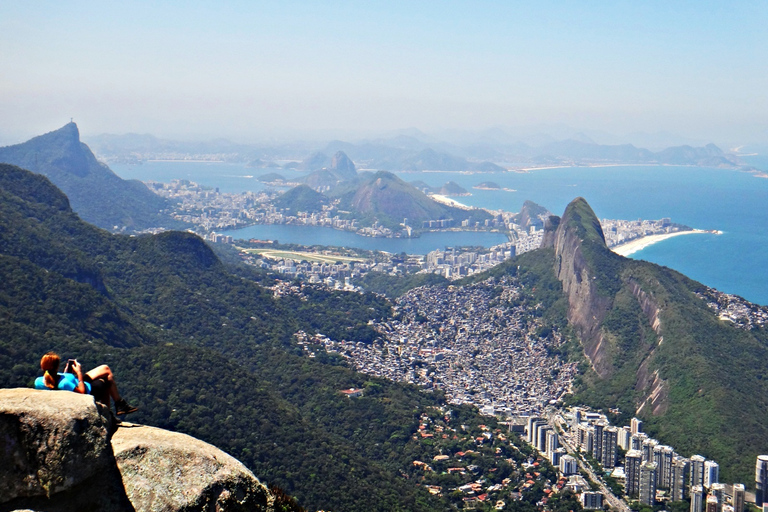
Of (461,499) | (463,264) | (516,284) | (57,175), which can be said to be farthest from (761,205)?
(461,499)

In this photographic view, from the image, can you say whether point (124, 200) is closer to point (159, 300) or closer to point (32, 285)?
point (159, 300)

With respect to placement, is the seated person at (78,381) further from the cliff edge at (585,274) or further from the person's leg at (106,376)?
the cliff edge at (585,274)

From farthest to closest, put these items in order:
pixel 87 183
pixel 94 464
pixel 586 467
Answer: pixel 87 183 < pixel 586 467 < pixel 94 464

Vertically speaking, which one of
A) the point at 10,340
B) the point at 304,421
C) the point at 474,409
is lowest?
the point at 474,409

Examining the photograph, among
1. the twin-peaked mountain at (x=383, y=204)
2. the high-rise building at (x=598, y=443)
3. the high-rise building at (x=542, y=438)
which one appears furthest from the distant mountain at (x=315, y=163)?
the high-rise building at (x=598, y=443)

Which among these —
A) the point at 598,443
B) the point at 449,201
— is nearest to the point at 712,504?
the point at 598,443

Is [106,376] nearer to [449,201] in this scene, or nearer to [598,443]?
[598,443]
